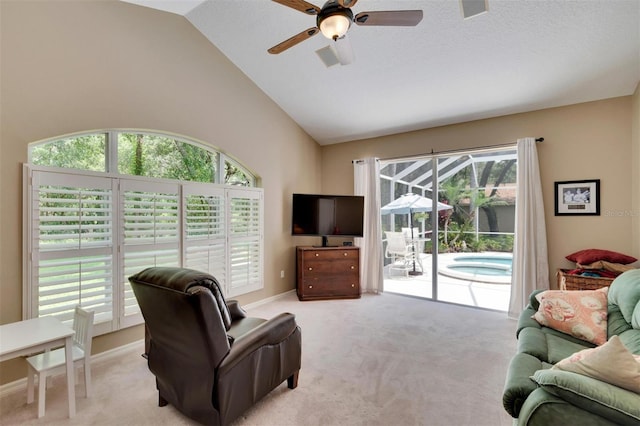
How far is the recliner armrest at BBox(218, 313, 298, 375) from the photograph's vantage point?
170 cm

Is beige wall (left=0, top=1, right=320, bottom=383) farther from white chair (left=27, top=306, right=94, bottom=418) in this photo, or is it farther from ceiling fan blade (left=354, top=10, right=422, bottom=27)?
ceiling fan blade (left=354, top=10, right=422, bottom=27)

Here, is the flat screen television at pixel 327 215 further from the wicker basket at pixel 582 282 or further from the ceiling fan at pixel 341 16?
the ceiling fan at pixel 341 16

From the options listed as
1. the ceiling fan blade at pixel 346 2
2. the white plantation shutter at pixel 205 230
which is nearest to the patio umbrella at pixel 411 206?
the white plantation shutter at pixel 205 230

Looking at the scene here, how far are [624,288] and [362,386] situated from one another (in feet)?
6.60

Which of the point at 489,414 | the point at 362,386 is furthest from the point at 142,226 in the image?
the point at 489,414

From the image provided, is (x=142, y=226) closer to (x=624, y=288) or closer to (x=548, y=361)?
(x=548, y=361)

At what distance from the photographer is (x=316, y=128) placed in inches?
201

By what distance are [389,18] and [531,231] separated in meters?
3.14

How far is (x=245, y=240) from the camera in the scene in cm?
419

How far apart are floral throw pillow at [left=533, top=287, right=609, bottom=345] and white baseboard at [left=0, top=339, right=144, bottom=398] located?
3.72 metres

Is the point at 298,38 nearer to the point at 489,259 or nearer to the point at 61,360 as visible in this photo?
the point at 61,360

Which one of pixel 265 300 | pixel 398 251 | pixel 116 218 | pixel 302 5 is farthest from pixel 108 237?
pixel 398 251

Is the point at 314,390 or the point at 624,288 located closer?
the point at 624,288

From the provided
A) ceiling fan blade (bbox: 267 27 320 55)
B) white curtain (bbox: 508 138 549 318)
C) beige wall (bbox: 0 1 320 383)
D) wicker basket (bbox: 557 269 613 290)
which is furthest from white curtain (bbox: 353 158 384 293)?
ceiling fan blade (bbox: 267 27 320 55)
